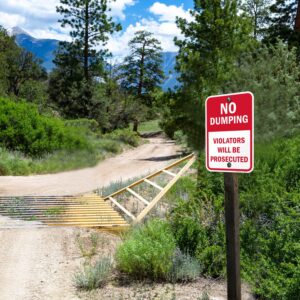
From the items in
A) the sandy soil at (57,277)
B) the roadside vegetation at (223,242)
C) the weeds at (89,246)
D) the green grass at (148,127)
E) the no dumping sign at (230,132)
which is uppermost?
the green grass at (148,127)

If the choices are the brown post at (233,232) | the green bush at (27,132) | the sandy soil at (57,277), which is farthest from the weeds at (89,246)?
the green bush at (27,132)

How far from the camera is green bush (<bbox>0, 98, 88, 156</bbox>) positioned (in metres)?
16.7

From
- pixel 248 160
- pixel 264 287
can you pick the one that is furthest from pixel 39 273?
pixel 248 160

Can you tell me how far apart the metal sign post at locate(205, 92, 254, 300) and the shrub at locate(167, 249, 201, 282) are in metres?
2.07

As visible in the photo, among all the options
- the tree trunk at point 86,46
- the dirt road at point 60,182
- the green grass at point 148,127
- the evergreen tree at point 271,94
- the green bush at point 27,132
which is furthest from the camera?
the green grass at point 148,127

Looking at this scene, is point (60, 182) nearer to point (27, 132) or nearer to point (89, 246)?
point (27, 132)

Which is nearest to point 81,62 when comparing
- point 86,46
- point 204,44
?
point 86,46

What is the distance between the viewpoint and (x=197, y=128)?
1276 cm

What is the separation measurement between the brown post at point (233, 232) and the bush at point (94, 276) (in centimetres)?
219

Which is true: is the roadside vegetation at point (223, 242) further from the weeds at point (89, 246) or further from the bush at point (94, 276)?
the weeds at point (89, 246)

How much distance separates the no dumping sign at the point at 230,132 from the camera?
282 centimetres

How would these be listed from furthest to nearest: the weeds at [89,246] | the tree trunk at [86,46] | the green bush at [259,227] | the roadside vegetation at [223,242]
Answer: the tree trunk at [86,46], the weeds at [89,246], the roadside vegetation at [223,242], the green bush at [259,227]

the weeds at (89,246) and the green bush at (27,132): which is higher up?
the green bush at (27,132)

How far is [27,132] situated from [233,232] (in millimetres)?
14790
